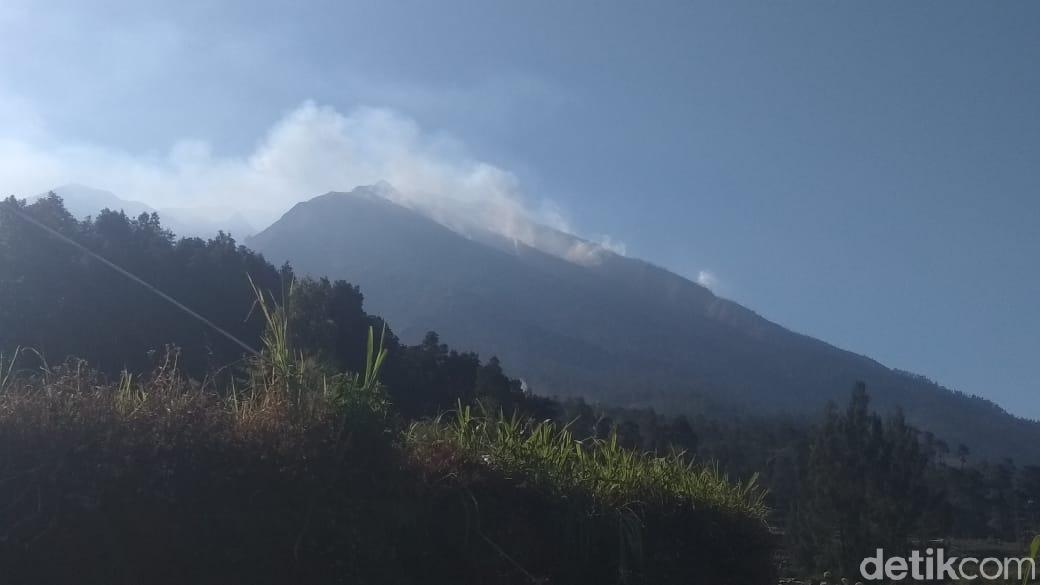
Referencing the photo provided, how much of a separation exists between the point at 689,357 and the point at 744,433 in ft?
148

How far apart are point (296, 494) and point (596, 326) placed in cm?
8815

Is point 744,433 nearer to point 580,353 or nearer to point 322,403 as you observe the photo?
point 322,403

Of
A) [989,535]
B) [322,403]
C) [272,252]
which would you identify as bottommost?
[989,535]

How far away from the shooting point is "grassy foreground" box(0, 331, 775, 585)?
13.6ft

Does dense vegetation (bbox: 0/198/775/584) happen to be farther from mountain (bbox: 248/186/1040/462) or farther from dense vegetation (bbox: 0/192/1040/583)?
mountain (bbox: 248/186/1040/462)

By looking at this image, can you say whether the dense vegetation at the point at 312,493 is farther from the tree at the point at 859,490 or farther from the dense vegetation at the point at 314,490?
the tree at the point at 859,490

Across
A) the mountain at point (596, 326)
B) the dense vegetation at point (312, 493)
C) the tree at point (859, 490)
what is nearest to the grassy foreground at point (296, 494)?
the dense vegetation at point (312, 493)

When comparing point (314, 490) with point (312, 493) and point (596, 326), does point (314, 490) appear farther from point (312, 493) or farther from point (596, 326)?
point (596, 326)

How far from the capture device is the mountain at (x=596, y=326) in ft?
222

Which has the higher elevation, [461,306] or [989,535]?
[461,306]

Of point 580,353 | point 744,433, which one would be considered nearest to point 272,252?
point 580,353

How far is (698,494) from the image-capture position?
6598 mm

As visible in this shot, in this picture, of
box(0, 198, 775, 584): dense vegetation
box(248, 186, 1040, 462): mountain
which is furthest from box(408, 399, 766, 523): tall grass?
box(248, 186, 1040, 462): mountain

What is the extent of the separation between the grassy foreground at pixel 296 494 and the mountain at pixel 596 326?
49.9m
